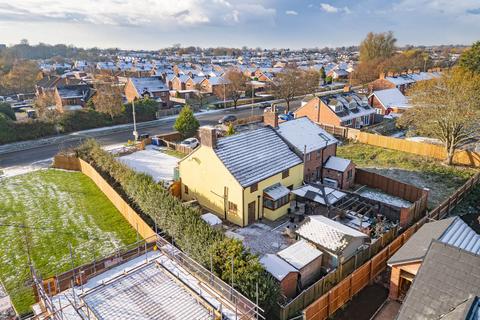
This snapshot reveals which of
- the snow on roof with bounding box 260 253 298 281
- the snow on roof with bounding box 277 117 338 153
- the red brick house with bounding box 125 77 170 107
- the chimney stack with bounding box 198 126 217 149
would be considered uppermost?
the red brick house with bounding box 125 77 170 107

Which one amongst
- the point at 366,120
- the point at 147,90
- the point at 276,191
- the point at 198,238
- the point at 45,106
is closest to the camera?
the point at 198,238

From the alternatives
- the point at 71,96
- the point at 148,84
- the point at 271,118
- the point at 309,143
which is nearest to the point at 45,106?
the point at 71,96

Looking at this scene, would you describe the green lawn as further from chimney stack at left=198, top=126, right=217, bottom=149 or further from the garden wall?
chimney stack at left=198, top=126, right=217, bottom=149

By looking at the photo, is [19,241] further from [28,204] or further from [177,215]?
[177,215]

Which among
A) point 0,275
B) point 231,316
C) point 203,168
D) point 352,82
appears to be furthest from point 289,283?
point 352,82

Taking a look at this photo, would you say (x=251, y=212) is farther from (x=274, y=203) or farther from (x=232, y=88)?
(x=232, y=88)

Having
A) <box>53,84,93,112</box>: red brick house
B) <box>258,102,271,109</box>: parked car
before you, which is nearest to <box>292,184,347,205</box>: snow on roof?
<box>258,102,271,109</box>: parked car

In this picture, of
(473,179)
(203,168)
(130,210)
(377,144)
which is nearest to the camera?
(130,210)
